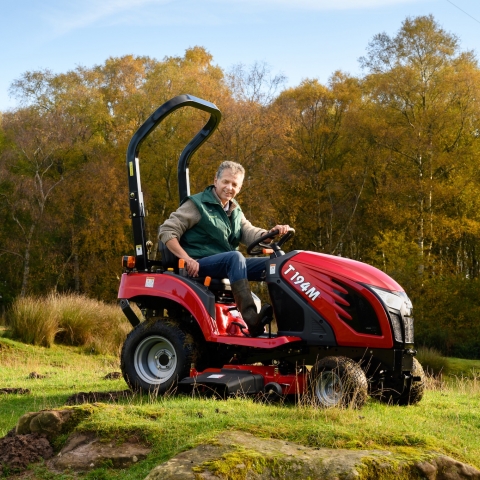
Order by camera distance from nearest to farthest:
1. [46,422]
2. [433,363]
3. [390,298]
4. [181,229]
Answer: [46,422]
[390,298]
[181,229]
[433,363]

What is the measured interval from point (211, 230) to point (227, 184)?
44cm

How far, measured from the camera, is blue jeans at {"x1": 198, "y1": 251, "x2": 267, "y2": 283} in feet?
22.4

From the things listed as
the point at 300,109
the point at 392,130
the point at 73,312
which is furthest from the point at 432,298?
the point at 73,312

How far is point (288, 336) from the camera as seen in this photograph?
264 inches

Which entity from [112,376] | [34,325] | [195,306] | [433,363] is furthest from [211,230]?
[433,363]

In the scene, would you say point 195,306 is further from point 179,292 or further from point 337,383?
point 337,383

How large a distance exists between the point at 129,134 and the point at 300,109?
27.2ft

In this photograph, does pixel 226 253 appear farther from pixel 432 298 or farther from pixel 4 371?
pixel 432 298

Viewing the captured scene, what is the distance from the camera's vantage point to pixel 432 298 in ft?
96.8

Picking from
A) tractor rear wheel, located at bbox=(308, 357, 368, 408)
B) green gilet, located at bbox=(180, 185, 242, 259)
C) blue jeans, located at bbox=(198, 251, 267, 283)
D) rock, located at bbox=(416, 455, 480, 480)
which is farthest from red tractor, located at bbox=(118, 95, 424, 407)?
rock, located at bbox=(416, 455, 480, 480)

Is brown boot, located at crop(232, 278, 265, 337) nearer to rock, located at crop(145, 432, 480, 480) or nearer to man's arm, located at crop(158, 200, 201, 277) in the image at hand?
man's arm, located at crop(158, 200, 201, 277)

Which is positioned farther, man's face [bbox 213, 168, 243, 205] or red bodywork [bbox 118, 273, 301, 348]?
man's face [bbox 213, 168, 243, 205]

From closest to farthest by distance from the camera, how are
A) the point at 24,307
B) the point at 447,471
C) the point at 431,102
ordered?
1. the point at 447,471
2. the point at 24,307
3. the point at 431,102

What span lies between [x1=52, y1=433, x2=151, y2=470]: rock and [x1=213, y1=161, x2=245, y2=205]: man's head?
287 cm
